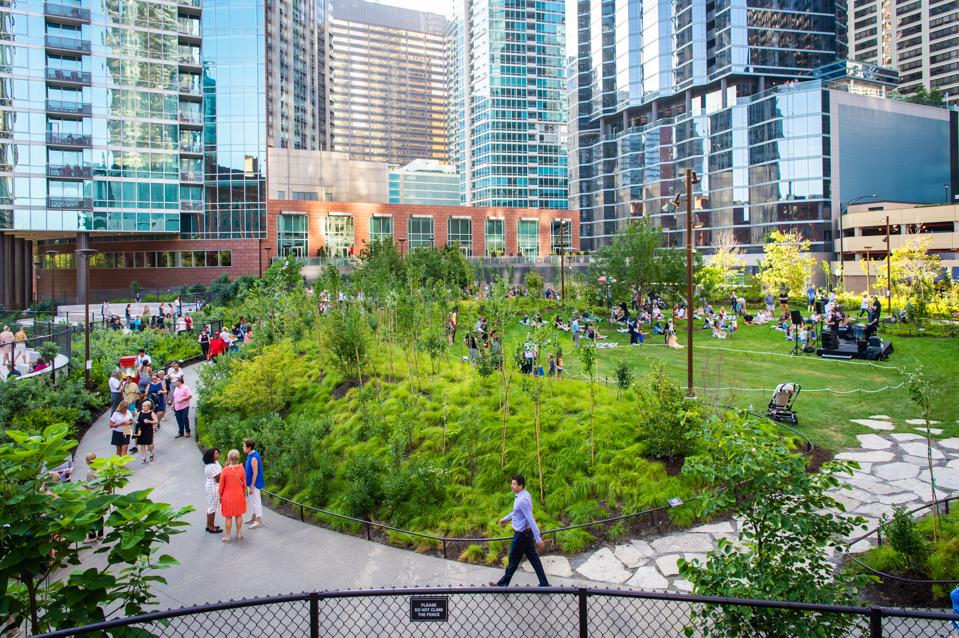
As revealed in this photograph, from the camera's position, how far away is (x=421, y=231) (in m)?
72.9

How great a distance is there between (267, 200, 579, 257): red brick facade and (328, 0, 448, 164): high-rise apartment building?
105 meters

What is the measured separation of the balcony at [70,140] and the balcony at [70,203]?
4524 millimetres

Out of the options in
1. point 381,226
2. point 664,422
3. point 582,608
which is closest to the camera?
point 582,608

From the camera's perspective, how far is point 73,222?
176ft

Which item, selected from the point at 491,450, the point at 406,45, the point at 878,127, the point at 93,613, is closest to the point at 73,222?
the point at 491,450

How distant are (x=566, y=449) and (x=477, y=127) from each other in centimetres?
13716

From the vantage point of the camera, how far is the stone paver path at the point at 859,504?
8898mm

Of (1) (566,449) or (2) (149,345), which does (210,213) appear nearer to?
(2) (149,345)

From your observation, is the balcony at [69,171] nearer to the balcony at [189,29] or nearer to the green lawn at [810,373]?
the balcony at [189,29]

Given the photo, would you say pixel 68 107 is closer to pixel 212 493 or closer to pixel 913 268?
pixel 212 493

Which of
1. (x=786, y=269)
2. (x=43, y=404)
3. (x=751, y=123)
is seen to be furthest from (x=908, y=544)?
(x=751, y=123)

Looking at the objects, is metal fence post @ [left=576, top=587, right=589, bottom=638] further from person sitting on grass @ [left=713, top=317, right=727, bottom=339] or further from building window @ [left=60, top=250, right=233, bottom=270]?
building window @ [left=60, top=250, right=233, bottom=270]

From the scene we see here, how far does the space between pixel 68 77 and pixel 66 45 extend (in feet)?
8.82

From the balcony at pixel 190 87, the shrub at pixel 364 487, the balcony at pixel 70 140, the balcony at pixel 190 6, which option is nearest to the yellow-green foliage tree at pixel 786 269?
the shrub at pixel 364 487
